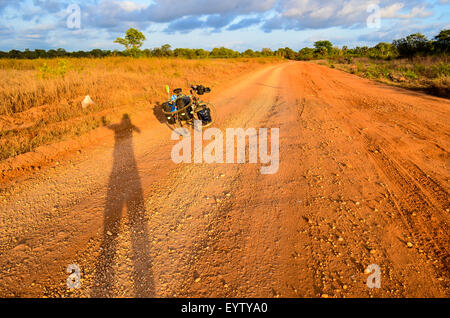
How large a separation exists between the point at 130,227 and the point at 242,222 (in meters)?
1.42

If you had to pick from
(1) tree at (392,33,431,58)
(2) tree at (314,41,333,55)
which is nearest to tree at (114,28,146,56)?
(1) tree at (392,33,431,58)

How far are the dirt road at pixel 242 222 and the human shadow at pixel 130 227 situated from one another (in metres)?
0.02

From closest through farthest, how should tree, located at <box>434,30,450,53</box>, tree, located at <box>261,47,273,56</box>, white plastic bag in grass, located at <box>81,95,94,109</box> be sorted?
white plastic bag in grass, located at <box>81,95,94,109</box>
tree, located at <box>434,30,450,53</box>
tree, located at <box>261,47,273,56</box>

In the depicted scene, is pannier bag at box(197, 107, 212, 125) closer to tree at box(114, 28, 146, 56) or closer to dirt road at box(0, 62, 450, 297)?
dirt road at box(0, 62, 450, 297)

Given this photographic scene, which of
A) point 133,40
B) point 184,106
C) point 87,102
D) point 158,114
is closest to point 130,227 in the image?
point 184,106

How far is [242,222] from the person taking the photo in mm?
2746

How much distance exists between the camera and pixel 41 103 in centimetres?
756

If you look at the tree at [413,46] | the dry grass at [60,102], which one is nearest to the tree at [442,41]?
the tree at [413,46]

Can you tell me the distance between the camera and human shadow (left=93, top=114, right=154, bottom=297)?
2092 millimetres

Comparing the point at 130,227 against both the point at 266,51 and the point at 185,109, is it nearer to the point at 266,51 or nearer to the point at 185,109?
the point at 185,109

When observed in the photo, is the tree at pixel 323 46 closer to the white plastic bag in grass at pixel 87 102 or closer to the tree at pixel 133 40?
the tree at pixel 133 40

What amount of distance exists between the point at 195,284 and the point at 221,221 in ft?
2.84

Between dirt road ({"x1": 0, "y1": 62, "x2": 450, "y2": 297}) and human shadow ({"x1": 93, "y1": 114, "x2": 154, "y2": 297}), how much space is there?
0.02 meters
